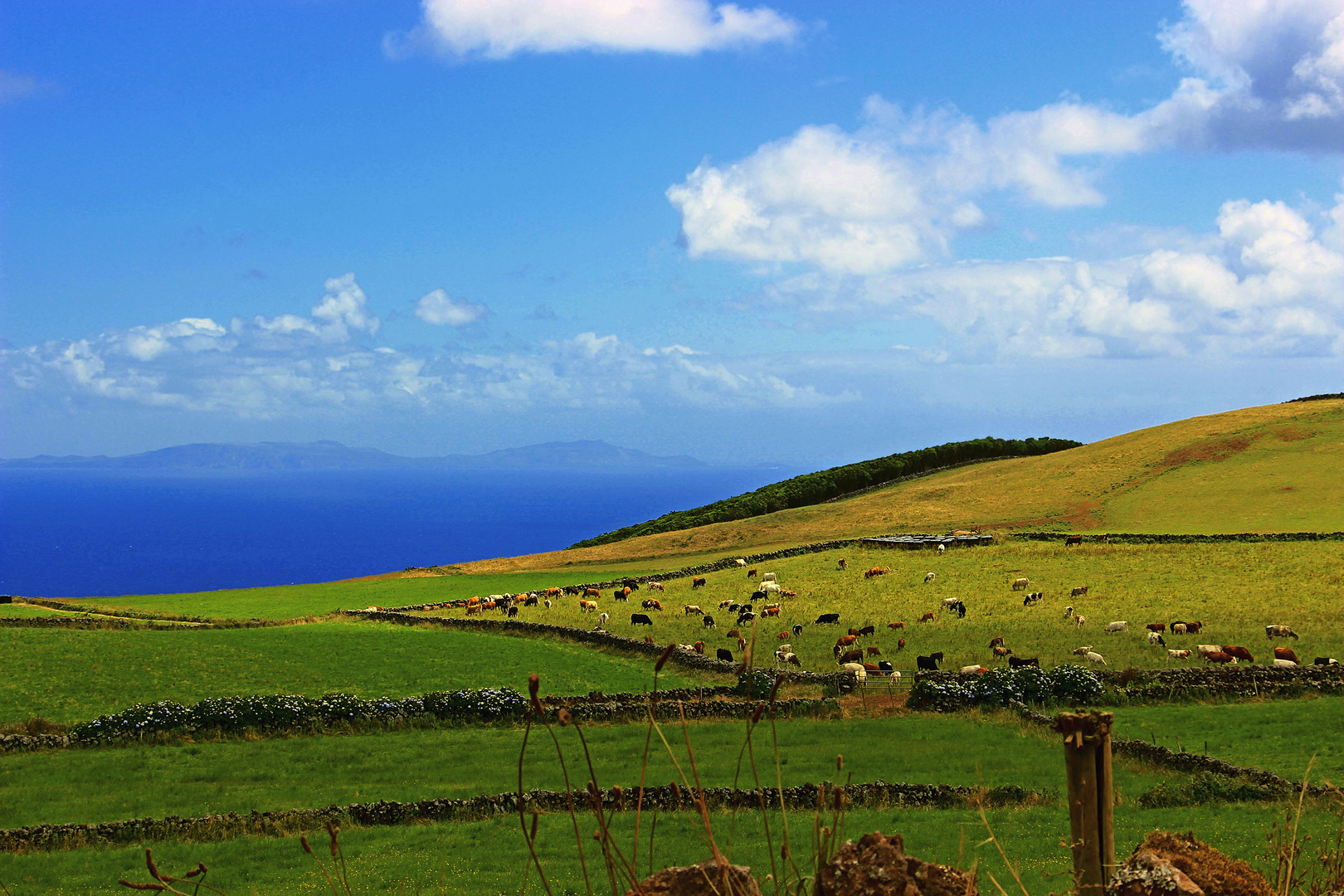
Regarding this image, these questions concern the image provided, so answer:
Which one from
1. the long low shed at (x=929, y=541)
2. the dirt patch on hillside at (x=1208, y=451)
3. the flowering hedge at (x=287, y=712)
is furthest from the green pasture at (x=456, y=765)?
the dirt patch on hillside at (x=1208, y=451)

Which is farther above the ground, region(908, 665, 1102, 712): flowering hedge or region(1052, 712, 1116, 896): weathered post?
region(1052, 712, 1116, 896): weathered post

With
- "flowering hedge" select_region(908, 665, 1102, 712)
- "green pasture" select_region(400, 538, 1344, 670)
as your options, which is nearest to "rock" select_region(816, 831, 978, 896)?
"flowering hedge" select_region(908, 665, 1102, 712)

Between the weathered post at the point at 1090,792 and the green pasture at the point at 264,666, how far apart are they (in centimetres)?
3285

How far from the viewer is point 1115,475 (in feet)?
284

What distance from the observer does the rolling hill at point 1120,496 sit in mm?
70938

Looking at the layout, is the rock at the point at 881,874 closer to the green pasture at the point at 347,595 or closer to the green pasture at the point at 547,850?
the green pasture at the point at 547,850

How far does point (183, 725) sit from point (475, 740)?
9.76 meters

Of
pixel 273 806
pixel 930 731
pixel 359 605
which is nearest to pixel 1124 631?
pixel 930 731

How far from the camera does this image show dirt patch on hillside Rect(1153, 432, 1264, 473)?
3443 inches

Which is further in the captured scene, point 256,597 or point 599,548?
point 599,548

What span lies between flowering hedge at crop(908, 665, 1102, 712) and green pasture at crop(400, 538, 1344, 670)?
384cm

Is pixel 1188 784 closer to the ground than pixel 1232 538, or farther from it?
closer to the ground

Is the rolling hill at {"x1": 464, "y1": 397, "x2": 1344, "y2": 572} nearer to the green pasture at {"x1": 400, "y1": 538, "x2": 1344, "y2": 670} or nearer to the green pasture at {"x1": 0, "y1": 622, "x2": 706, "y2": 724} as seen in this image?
the green pasture at {"x1": 400, "y1": 538, "x2": 1344, "y2": 670}

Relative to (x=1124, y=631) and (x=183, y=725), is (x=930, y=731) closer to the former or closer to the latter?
(x=1124, y=631)
